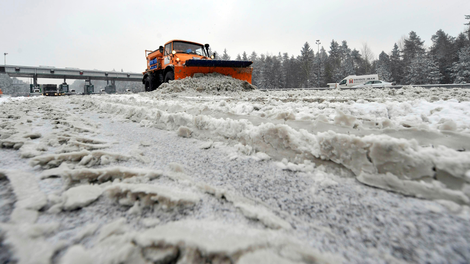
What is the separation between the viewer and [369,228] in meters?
0.77

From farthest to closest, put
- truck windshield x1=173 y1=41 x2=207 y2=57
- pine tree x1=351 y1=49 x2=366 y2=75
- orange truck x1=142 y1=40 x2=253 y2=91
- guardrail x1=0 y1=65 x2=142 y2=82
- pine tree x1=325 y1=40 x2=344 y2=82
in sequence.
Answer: pine tree x1=351 y1=49 x2=366 y2=75 → pine tree x1=325 y1=40 x2=344 y2=82 → guardrail x1=0 y1=65 x2=142 y2=82 → truck windshield x1=173 y1=41 x2=207 y2=57 → orange truck x1=142 y1=40 x2=253 y2=91

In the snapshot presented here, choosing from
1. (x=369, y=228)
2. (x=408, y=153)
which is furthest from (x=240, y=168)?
(x=408, y=153)

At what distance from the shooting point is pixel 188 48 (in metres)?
9.16

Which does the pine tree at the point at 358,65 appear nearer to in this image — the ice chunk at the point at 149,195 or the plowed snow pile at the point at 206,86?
the plowed snow pile at the point at 206,86

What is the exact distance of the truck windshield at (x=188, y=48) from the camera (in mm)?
8867

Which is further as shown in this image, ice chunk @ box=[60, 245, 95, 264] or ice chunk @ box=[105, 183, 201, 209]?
ice chunk @ box=[105, 183, 201, 209]

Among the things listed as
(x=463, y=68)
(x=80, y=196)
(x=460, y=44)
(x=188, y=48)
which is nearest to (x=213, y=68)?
(x=188, y=48)

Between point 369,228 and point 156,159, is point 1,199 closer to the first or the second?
point 156,159

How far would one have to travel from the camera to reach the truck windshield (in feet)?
29.1

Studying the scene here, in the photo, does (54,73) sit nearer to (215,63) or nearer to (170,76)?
(170,76)

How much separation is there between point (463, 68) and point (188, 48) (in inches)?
1510

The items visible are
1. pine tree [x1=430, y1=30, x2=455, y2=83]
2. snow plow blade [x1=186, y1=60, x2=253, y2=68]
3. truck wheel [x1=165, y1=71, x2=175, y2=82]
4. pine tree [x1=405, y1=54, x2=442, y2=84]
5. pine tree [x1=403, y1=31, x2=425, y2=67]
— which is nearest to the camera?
snow plow blade [x1=186, y1=60, x2=253, y2=68]

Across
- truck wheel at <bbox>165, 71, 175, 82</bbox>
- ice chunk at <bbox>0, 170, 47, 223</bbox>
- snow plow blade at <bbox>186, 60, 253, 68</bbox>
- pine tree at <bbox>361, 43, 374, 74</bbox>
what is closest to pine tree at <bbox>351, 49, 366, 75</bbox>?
pine tree at <bbox>361, 43, 374, 74</bbox>

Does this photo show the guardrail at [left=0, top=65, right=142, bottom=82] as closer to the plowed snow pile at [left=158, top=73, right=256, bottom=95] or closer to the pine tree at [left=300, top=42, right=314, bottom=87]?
the pine tree at [left=300, top=42, right=314, bottom=87]
